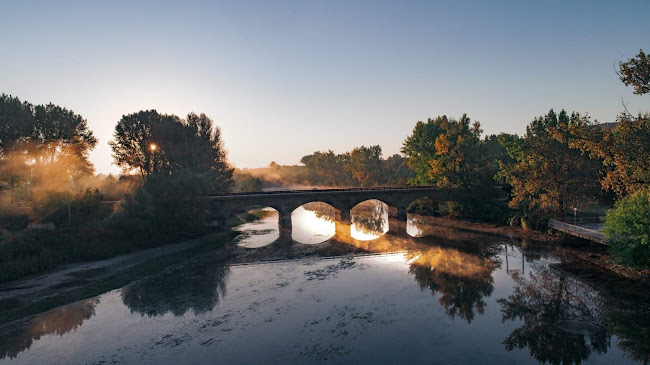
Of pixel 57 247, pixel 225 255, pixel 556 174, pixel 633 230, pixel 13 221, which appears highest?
pixel 556 174

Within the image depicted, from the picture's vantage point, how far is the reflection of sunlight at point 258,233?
156 ft

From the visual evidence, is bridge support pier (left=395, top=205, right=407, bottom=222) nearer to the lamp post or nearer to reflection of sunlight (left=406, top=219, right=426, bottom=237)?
reflection of sunlight (left=406, top=219, right=426, bottom=237)

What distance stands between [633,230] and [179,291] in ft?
115

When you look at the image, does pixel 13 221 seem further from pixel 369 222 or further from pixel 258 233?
pixel 369 222

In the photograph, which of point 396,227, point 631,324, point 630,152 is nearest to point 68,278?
point 631,324

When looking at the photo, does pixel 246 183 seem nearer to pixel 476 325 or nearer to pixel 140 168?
pixel 140 168

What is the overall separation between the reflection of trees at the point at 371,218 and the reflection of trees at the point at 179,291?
89.9ft

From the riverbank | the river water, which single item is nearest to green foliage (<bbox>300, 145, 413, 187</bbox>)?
the riverbank

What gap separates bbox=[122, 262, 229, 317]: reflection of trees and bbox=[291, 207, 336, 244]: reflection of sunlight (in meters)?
16.7

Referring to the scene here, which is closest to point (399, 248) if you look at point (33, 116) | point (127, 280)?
point (127, 280)

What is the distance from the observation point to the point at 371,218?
227 ft

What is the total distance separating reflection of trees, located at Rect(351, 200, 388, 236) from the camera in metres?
57.0

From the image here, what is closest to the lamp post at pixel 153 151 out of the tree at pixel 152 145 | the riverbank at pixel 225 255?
the tree at pixel 152 145

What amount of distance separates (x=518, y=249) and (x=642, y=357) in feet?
74.8
